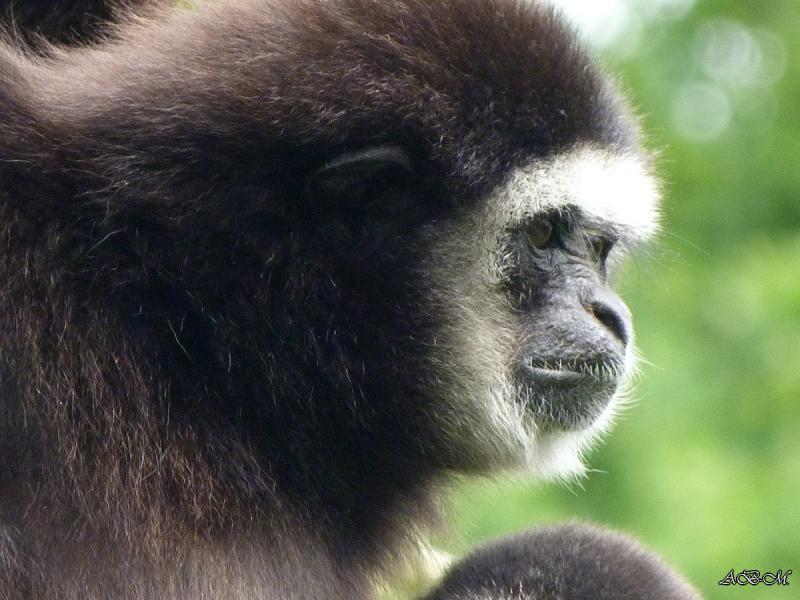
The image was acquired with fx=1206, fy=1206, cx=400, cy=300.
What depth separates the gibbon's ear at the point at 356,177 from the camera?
168 inches

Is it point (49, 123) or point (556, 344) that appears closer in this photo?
point (49, 123)

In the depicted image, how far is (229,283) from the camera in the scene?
419 centimetres

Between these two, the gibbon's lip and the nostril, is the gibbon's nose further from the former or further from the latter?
the gibbon's lip

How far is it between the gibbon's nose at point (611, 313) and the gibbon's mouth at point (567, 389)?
13 cm

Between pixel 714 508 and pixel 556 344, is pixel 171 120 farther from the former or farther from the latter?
pixel 714 508

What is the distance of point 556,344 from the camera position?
4.61 metres

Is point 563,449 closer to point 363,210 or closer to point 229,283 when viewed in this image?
point 363,210

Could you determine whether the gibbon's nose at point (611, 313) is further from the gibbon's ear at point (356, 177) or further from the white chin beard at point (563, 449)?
the gibbon's ear at point (356, 177)

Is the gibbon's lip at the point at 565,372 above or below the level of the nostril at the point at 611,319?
below

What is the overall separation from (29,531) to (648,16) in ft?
43.4

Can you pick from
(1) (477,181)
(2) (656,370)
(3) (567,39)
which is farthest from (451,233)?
(2) (656,370)

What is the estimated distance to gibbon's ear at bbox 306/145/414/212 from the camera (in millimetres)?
4266

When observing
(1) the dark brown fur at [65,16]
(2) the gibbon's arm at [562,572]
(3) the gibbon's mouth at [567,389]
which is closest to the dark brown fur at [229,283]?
(3) the gibbon's mouth at [567,389]

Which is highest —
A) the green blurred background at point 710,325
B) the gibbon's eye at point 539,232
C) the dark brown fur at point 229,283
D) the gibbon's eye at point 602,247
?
the green blurred background at point 710,325
